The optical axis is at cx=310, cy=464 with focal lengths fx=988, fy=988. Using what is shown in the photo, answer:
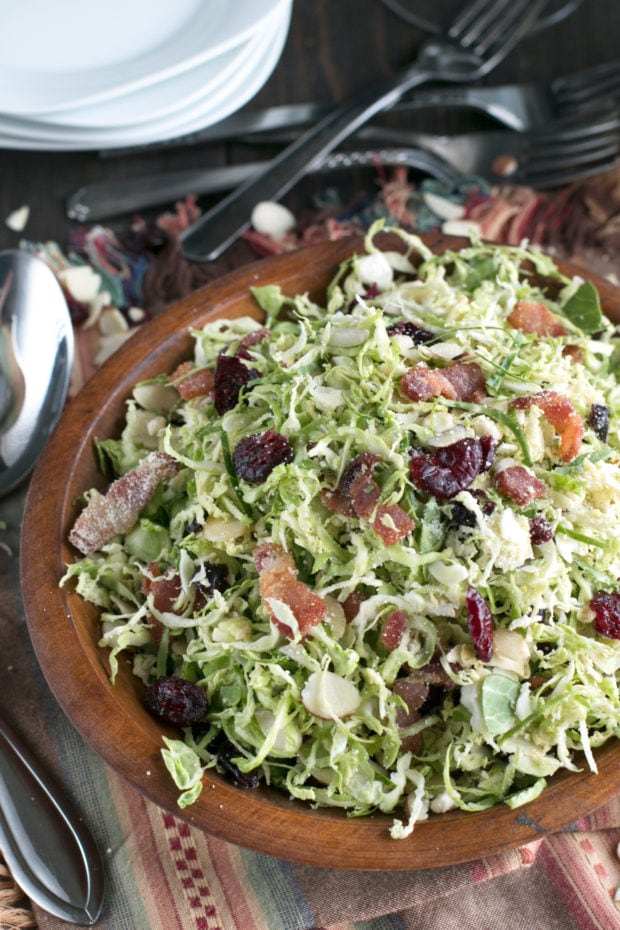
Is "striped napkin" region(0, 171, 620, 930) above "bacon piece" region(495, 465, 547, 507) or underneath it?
underneath

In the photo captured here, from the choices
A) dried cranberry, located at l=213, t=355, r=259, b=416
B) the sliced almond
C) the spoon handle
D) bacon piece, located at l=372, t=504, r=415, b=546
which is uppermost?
dried cranberry, located at l=213, t=355, r=259, b=416

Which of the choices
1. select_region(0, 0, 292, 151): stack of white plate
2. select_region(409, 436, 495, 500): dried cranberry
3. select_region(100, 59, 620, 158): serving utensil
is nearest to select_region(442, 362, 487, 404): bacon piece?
select_region(409, 436, 495, 500): dried cranberry

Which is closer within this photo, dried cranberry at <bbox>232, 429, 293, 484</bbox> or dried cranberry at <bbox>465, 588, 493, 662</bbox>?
dried cranberry at <bbox>465, 588, 493, 662</bbox>

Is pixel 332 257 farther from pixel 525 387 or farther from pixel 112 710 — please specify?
pixel 112 710

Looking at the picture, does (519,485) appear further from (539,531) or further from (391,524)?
(391,524)

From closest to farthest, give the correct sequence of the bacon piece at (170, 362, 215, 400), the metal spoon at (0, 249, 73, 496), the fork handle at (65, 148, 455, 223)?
1. the bacon piece at (170, 362, 215, 400)
2. the metal spoon at (0, 249, 73, 496)
3. the fork handle at (65, 148, 455, 223)

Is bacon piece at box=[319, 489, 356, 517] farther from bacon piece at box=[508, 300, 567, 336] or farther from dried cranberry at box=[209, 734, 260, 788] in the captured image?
bacon piece at box=[508, 300, 567, 336]

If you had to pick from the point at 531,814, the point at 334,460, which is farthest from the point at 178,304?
Result: the point at 531,814
